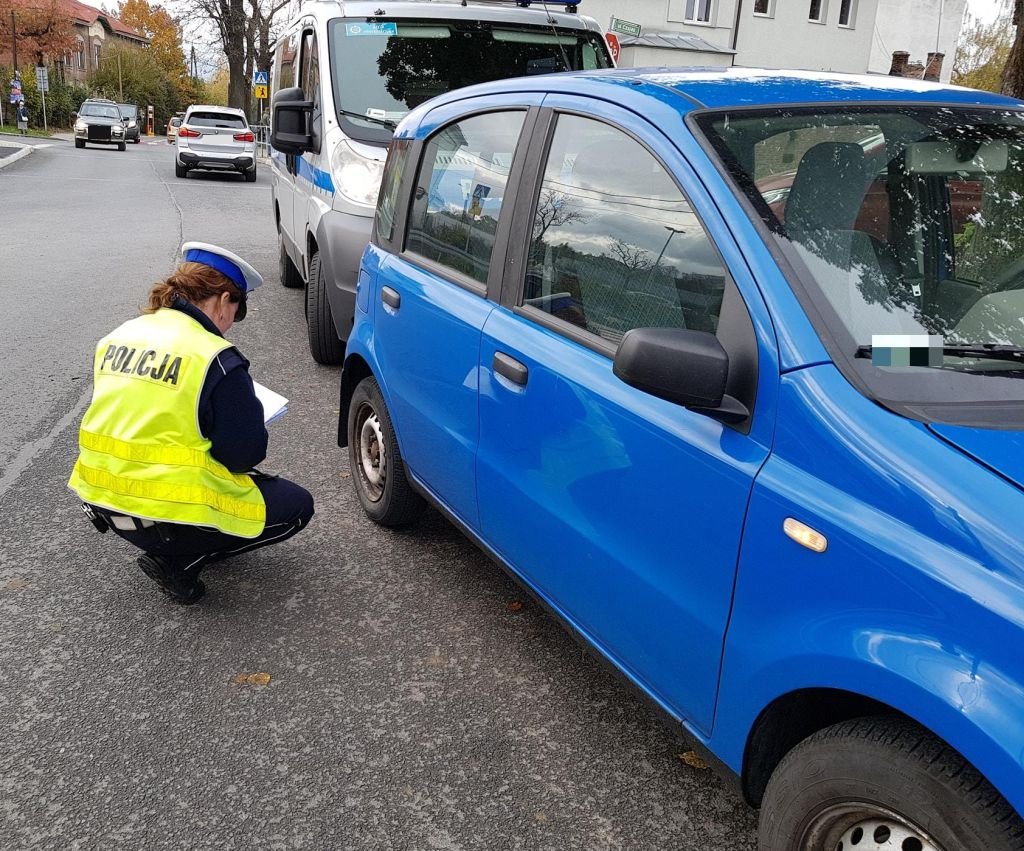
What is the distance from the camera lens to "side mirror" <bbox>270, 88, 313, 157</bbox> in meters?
6.85

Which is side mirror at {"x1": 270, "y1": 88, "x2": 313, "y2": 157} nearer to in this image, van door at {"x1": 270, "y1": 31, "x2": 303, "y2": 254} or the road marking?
van door at {"x1": 270, "y1": 31, "x2": 303, "y2": 254}

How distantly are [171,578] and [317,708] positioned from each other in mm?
894

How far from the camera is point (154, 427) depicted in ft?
10.9

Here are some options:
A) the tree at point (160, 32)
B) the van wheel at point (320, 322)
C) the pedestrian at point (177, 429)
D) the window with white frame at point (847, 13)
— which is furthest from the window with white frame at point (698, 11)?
the tree at point (160, 32)

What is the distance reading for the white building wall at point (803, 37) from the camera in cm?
3862

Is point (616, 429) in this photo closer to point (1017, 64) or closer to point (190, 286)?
point (190, 286)

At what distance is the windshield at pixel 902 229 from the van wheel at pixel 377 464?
2102 millimetres

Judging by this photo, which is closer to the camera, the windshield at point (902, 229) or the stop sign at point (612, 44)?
the windshield at point (902, 229)

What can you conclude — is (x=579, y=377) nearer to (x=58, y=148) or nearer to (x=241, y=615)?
(x=241, y=615)

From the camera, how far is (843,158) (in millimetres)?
2441

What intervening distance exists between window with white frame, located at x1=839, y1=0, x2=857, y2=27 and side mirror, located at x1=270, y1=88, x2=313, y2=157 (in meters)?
38.8

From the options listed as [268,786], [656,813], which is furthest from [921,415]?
[268,786]

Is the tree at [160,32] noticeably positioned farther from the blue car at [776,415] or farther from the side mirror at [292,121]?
the blue car at [776,415]

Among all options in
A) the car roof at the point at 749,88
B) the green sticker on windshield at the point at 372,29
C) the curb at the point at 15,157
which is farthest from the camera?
the curb at the point at 15,157
